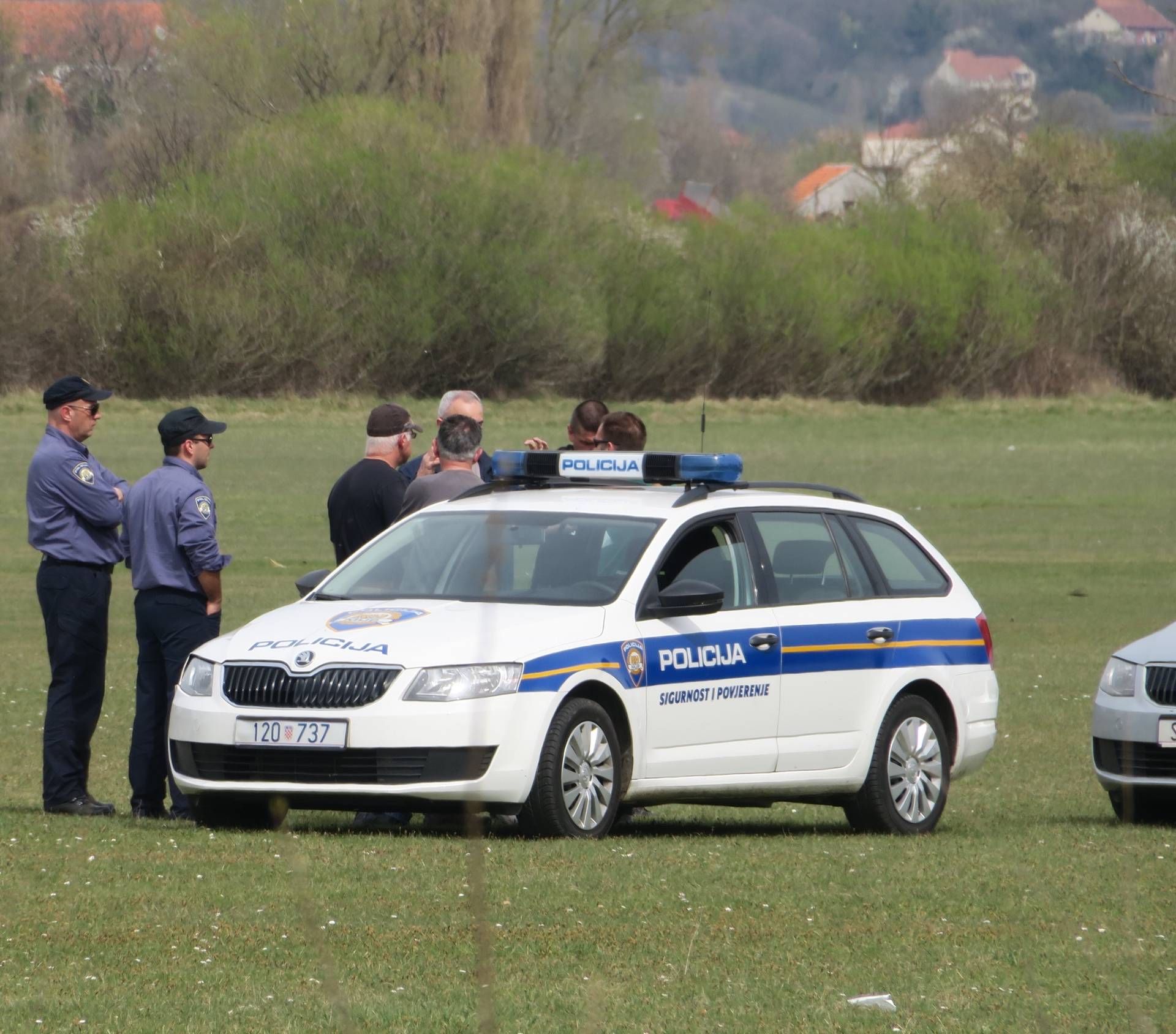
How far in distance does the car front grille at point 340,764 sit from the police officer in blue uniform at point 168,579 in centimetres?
72

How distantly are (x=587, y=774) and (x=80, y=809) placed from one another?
240 cm

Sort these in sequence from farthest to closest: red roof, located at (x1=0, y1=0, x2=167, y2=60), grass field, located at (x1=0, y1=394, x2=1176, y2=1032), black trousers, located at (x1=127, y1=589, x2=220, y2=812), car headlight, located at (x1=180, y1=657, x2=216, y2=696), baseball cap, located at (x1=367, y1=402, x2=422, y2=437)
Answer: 1. red roof, located at (x1=0, y1=0, x2=167, y2=60)
2. baseball cap, located at (x1=367, y1=402, x2=422, y2=437)
3. black trousers, located at (x1=127, y1=589, x2=220, y2=812)
4. car headlight, located at (x1=180, y1=657, x2=216, y2=696)
5. grass field, located at (x1=0, y1=394, x2=1176, y2=1032)

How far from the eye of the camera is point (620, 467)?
10.0m

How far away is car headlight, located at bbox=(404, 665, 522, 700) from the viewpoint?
8.42 metres

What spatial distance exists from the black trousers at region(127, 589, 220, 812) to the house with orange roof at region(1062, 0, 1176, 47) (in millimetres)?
5237

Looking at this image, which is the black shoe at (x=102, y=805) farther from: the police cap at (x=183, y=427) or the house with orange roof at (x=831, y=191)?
the house with orange roof at (x=831, y=191)

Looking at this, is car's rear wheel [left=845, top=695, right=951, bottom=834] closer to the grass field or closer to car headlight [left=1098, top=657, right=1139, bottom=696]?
the grass field

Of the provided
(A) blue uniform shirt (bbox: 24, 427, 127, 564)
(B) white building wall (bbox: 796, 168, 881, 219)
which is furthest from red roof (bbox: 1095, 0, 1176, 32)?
(B) white building wall (bbox: 796, 168, 881, 219)

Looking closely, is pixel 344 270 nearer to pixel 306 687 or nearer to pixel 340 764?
pixel 306 687

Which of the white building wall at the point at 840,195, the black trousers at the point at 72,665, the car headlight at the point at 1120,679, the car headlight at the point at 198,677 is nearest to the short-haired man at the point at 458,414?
the black trousers at the point at 72,665

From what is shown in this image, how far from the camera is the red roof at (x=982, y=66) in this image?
4789mm

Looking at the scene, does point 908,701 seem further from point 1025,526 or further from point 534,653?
point 1025,526

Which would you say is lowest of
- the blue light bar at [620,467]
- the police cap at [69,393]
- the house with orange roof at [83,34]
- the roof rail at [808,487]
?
the roof rail at [808,487]

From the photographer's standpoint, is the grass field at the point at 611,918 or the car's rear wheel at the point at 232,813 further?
the car's rear wheel at the point at 232,813
